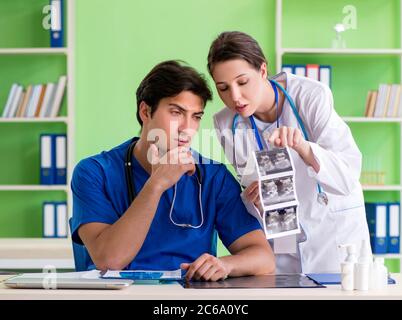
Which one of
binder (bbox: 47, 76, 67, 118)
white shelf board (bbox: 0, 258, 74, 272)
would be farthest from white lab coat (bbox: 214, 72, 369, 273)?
binder (bbox: 47, 76, 67, 118)

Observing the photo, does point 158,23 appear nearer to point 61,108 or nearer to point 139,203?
point 61,108

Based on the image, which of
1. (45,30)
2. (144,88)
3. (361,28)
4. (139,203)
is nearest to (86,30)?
(45,30)

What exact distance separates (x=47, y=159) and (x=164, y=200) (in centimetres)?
240

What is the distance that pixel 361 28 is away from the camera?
15.7 feet

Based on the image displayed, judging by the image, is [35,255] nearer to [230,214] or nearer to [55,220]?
[55,220]

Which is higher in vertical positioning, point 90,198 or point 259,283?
point 90,198

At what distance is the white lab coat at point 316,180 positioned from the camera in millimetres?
2469

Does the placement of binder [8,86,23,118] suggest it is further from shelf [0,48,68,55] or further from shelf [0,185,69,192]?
shelf [0,185,69,192]

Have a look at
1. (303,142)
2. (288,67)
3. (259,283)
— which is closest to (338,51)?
(288,67)

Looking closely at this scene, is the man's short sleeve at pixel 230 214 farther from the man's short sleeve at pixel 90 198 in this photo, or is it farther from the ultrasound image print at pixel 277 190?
the man's short sleeve at pixel 90 198

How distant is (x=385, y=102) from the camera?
183 inches

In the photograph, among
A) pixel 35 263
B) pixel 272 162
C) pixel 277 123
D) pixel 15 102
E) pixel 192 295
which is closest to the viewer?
pixel 192 295

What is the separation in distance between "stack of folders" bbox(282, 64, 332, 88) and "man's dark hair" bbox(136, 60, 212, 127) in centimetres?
230

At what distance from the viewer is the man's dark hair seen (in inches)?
89.8
